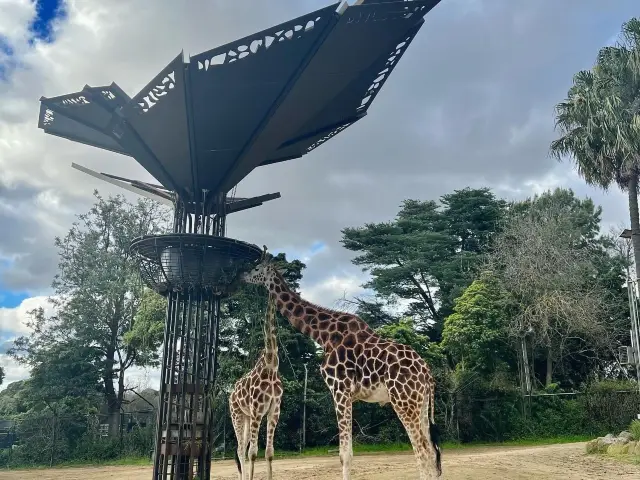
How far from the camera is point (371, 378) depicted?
31.9ft

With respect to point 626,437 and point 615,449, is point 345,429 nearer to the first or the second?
point 615,449

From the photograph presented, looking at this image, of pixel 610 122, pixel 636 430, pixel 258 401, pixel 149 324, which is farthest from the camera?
pixel 149 324

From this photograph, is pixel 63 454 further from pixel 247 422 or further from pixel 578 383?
pixel 578 383

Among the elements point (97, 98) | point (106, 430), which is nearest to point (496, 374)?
point (106, 430)

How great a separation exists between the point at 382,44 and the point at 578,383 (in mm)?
24171

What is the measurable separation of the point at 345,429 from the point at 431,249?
23837 mm

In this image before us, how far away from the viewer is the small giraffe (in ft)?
33.8

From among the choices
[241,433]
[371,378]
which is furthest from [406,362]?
[241,433]

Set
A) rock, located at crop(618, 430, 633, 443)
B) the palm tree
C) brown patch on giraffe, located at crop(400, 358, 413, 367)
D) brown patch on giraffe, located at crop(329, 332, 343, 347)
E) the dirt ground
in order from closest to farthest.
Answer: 1. brown patch on giraffe, located at crop(400, 358, 413, 367)
2. brown patch on giraffe, located at crop(329, 332, 343, 347)
3. the dirt ground
4. rock, located at crop(618, 430, 633, 443)
5. the palm tree

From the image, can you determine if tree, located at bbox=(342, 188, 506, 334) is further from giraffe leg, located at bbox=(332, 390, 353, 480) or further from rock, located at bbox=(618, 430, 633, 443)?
giraffe leg, located at bbox=(332, 390, 353, 480)

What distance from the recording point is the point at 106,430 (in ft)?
78.4

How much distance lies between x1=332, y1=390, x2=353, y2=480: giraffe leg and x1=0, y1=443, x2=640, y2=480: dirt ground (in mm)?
3605

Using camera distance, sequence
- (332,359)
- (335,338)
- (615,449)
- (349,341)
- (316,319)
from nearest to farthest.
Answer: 1. (332,359)
2. (349,341)
3. (335,338)
4. (316,319)
5. (615,449)

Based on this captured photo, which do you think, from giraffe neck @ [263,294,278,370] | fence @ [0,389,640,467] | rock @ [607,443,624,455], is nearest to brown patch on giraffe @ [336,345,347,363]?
giraffe neck @ [263,294,278,370]
